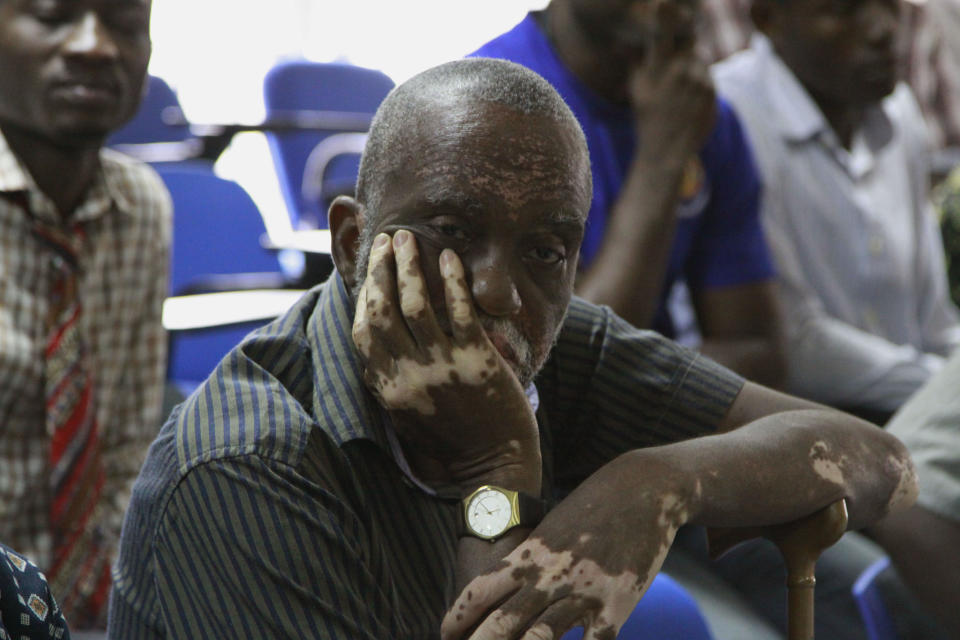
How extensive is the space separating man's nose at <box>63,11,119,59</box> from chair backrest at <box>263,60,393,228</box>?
2240 mm

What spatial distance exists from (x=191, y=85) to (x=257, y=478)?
570 centimetres

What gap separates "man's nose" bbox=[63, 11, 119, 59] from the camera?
1.81m

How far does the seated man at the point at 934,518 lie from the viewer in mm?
1591

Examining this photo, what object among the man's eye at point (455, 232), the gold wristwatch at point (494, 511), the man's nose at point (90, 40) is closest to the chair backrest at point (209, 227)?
the man's nose at point (90, 40)

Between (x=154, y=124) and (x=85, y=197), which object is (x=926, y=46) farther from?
(x=85, y=197)

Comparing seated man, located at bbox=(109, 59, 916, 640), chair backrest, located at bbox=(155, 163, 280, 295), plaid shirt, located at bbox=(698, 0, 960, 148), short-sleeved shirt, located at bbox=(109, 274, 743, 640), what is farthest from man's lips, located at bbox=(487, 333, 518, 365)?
plaid shirt, located at bbox=(698, 0, 960, 148)

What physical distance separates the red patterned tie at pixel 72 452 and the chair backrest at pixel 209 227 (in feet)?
3.18

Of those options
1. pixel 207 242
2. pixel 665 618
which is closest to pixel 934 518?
pixel 665 618

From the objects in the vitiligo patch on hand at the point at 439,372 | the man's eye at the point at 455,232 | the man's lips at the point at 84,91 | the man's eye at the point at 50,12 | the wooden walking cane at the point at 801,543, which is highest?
the man's eye at the point at 50,12

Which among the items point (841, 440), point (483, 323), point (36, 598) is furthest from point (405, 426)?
point (841, 440)

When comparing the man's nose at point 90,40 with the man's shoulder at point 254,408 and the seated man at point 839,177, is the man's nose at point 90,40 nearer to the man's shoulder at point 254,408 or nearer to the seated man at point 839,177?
the man's shoulder at point 254,408

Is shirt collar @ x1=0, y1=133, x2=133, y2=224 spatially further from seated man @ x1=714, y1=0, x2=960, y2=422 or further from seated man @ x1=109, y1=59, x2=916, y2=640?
seated man @ x1=714, y1=0, x2=960, y2=422

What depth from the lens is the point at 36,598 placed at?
0.90 meters

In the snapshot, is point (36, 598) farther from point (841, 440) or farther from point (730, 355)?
point (730, 355)
